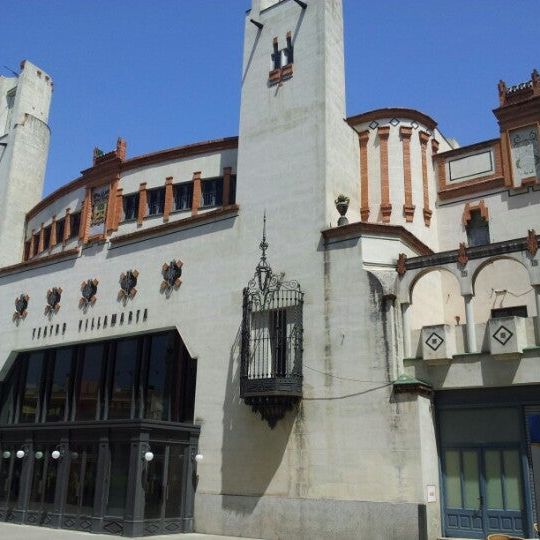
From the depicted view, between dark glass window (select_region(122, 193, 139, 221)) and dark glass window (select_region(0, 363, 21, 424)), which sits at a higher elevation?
dark glass window (select_region(122, 193, 139, 221))

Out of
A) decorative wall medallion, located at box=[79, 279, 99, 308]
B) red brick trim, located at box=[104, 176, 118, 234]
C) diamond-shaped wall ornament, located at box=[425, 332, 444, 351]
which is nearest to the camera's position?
diamond-shaped wall ornament, located at box=[425, 332, 444, 351]

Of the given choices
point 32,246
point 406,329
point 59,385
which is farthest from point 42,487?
point 32,246

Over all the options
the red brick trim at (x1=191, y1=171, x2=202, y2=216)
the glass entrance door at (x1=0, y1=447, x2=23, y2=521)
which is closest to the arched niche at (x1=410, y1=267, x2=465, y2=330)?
the red brick trim at (x1=191, y1=171, x2=202, y2=216)

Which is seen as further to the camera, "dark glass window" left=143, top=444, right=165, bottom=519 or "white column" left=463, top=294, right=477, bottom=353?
"dark glass window" left=143, top=444, right=165, bottom=519

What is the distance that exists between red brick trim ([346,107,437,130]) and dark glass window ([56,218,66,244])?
51.5 ft

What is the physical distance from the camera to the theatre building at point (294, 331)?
58.9ft

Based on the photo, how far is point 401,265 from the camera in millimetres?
19578

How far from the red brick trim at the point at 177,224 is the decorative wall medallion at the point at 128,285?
153 centimetres

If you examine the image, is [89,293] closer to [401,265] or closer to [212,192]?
[212,192]

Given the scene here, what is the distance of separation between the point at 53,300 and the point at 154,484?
1175 centimetres

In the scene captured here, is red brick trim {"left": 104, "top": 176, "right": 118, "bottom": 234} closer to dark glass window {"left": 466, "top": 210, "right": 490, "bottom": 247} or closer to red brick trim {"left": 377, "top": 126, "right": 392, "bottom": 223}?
red brick trim {"left": 377, "top": 126, "right": 392, "bottom": 223}

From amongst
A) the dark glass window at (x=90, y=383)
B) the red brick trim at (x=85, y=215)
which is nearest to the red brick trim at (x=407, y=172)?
the dark glass window at (x=90, y=383)

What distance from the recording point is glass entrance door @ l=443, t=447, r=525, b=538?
17.2 m

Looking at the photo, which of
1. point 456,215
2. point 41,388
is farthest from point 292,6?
point 41,388
